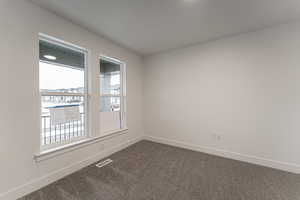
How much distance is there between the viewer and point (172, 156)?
8.87 feet

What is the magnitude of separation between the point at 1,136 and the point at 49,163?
692 mm

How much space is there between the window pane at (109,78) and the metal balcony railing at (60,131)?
803 millimetres

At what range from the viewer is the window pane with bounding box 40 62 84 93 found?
1.90 m

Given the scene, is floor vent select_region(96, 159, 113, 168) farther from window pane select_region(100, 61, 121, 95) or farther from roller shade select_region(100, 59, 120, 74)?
roller shade select_region(100, 59, 120, 74)

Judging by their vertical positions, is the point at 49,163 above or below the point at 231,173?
above

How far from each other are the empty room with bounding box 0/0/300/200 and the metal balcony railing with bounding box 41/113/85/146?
0.06 ft

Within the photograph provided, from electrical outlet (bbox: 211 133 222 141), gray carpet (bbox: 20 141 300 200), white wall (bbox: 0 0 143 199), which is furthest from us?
electrical outlet (bbox: 211 133 222 141)

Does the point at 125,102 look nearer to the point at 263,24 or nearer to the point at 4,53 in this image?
the point at 4,53

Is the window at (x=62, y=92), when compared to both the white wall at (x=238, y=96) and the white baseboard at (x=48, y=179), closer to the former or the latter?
the white baseboard at (x=48, y=179)

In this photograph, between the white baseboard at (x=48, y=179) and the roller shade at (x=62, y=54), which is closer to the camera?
the white baseboard at (x=48, y=179)

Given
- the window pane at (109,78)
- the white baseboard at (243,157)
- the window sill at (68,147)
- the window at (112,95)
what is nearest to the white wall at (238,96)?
the white baseboard at (243,157)

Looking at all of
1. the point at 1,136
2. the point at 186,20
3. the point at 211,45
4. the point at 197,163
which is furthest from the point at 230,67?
the point at 1,136

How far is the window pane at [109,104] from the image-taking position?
2.77 m

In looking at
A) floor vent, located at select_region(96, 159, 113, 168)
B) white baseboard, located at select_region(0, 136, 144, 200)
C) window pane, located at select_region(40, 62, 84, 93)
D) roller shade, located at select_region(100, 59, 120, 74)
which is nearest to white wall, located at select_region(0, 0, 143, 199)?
white baseboard, located at select_region(0, 136, 144, 200)
